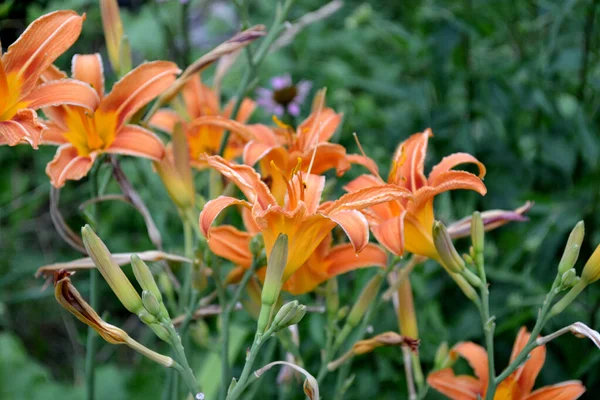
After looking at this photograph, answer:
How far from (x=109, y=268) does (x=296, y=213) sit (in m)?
0.26

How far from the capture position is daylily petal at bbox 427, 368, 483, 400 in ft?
3.79

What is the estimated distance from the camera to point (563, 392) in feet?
3.62

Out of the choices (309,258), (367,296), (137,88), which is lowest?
(367,296)

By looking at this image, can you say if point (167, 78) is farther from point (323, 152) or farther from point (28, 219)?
point (28, 219)

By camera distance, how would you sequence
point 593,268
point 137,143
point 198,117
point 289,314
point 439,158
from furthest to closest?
point 439,158, point 198,117, point 137,143, point 593,268, point 289,314

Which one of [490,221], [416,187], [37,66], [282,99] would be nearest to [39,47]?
[37,66]

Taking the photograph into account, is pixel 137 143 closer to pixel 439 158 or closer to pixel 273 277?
pixel 273 277

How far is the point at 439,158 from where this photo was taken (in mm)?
2059

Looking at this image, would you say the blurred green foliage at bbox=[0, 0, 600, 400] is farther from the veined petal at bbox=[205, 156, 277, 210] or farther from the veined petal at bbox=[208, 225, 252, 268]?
the veined petal at bbox=[205, 156, 277, 210]

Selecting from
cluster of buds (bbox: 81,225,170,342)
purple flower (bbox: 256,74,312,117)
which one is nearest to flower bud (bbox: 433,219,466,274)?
cluster of buds (bbox: 81,225,170,342)

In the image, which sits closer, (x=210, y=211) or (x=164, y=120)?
(x=210, y=211)

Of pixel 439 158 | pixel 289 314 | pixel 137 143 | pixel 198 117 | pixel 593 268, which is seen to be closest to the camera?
pixel 289 314

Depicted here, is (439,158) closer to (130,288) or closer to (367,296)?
(367,296)

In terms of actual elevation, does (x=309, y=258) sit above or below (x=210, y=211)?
below
